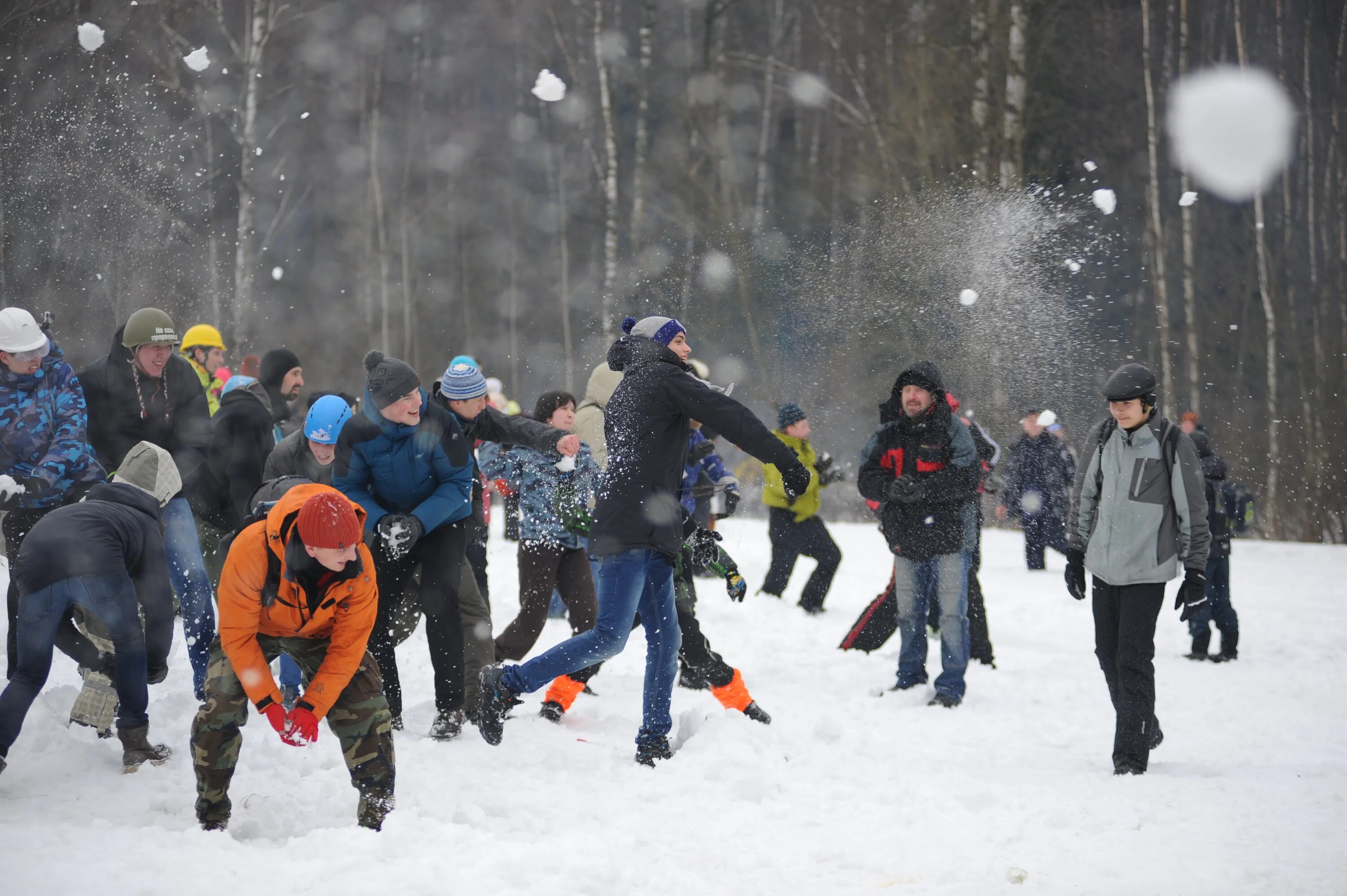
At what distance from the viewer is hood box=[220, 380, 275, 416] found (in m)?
6.14

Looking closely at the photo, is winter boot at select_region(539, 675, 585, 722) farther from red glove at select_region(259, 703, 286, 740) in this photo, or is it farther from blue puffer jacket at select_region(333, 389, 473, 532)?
red glove at select_region(259, 703, 286, 740)

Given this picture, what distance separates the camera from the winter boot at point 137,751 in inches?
178

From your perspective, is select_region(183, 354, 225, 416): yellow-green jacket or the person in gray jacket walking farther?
select_region(183, 354, 225, 416): yellow-green jacket

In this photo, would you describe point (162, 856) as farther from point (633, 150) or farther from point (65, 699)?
point (633, 150)

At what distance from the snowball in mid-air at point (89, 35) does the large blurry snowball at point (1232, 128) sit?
16.1 metres

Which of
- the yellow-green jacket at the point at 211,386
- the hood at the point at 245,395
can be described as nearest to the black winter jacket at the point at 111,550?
the hood at the point at 245,395

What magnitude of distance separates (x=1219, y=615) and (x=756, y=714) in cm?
406

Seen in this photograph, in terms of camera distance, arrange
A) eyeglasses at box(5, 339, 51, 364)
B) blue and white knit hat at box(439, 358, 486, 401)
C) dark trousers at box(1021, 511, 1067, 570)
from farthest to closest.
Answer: dark trousers at box(1021, 511, 1067, 570) < blue and white knit hat at box(439, 358, 486, 401) < eyeglasses at box(5, 339, 51, 364)

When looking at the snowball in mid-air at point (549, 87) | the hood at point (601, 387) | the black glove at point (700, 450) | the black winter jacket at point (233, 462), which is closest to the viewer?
the black winter jacket at point (233, 462)

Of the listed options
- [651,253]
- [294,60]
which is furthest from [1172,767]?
[294,60]

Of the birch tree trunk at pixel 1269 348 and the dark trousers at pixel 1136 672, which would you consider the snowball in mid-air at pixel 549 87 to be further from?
the dark trousers at pixel 1136 672

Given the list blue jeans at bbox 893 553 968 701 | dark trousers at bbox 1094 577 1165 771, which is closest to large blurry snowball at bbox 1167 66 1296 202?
blue jeans at bbox 893 553 968 701

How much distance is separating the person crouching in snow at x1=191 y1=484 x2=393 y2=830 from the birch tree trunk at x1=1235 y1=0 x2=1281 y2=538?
1515cm

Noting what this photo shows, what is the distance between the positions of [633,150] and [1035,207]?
1249cm
